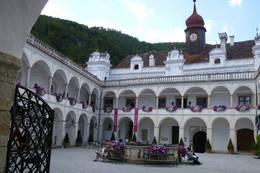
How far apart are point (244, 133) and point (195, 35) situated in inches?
554

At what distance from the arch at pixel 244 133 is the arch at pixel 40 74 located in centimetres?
1862

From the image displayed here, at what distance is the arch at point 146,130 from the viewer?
103 ft

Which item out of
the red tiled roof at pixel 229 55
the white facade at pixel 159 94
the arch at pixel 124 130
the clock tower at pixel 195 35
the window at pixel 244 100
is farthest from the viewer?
the clock tower at pixel 195 35

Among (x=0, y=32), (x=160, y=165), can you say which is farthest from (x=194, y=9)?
(x=0, y=32)

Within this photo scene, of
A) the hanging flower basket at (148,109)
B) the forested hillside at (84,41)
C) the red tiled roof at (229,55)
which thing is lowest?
the hanging flower basket at (148,109)

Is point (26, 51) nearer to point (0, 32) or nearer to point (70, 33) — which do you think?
point (0, 32)

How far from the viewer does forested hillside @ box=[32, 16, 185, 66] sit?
160 feet

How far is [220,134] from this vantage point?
90.6 ft

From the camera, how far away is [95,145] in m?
25.9

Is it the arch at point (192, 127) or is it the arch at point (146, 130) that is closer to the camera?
the arch at point (192, 127)

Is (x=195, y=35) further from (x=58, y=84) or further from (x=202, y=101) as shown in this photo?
(x=58, y=84)

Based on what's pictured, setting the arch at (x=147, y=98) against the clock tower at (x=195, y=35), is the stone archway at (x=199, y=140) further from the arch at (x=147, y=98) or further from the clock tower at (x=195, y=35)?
the clock tower at (x=195, y=35)

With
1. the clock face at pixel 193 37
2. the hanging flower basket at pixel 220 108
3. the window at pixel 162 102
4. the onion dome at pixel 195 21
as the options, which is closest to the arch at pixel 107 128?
the window at pixel 162 102

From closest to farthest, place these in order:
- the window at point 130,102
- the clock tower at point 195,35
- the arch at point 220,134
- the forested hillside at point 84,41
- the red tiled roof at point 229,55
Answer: the arch at point 220,134 < the red tiled roof at point 229,55 < the window at point 130,102 < the clock tower at point 195,35 < the forested hillside at point 84,41
